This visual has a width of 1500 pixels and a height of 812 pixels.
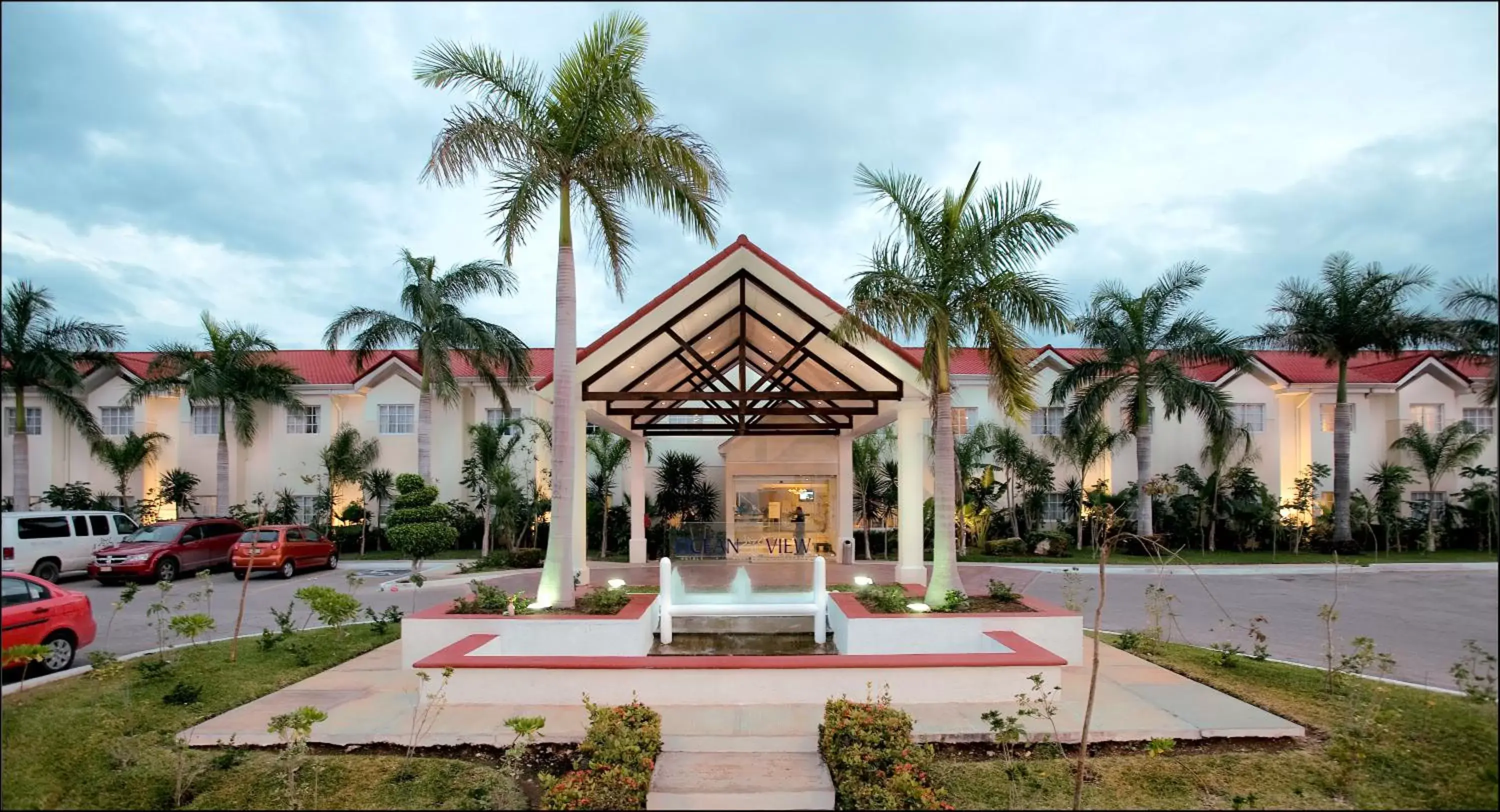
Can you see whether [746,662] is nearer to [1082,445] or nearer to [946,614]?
[946,614]

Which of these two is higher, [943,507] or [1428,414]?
[1428,414]

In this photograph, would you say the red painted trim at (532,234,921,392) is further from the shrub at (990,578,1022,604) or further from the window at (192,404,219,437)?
the window at (192,404,219,437)

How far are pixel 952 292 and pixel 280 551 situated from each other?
18.7 meters

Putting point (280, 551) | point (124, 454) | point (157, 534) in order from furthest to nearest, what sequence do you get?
point (124, 454), point (280, 551), point (157, 534)

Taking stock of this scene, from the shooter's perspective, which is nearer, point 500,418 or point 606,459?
point 606,459

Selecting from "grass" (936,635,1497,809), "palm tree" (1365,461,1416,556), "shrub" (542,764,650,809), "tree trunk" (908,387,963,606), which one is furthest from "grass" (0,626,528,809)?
"palm tree" (1365,461,1416,556)

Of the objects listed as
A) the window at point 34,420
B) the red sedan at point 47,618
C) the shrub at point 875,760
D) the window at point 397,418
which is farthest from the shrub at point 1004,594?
the window at point 34,420

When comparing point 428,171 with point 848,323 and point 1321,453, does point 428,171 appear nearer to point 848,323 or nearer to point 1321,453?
point 848,323

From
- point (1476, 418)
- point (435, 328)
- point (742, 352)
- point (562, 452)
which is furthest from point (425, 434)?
point (1476, 418)

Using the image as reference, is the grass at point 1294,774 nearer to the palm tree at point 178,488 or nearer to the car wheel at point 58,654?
the car wheel at point 58,654

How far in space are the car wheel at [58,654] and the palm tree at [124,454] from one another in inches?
834

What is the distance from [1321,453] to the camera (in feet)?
88.4

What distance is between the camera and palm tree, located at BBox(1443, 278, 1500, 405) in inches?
187

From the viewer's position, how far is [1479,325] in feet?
19.3
